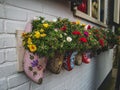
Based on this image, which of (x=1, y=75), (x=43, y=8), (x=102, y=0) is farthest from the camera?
(x=102, y=0)

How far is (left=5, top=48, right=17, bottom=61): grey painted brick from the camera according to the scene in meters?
1.37

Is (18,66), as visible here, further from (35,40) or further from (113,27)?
(113,27)

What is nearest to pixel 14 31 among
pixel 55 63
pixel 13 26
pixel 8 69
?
pixel 13 26

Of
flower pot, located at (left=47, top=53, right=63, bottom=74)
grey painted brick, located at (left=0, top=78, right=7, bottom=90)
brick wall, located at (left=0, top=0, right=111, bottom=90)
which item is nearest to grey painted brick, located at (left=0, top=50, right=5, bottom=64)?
brick wall, located at (left=0, top=0, right=111, bottom=90)

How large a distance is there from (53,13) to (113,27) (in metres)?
5.16

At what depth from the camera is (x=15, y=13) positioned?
4.73ft

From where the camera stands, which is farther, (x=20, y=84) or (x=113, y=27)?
(x=113, y=27)

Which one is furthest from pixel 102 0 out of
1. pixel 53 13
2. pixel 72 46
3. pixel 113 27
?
pixel 72 46

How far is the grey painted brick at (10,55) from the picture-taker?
1369 mm

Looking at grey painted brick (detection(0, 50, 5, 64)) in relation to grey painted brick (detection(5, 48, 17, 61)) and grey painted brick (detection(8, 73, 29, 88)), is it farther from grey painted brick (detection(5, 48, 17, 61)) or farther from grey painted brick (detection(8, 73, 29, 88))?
grey painted brick (detection(8, 73, 29, 88))

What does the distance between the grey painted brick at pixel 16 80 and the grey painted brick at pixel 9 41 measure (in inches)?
8.3

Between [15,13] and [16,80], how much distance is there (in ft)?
1.49

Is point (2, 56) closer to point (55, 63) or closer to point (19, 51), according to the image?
point (19, 51)

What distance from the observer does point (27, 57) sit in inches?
57.5
